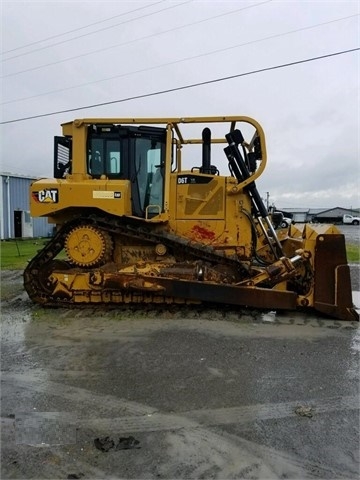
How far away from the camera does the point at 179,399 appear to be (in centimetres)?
369

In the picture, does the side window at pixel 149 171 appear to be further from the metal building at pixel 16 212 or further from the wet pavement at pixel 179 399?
the metal building at pixel 16 212

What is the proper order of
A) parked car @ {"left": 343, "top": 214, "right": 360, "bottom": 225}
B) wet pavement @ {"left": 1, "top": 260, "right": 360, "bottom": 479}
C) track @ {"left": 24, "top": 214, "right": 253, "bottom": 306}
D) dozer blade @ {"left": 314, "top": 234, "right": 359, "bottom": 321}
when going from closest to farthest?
wet pavement @ {"left": 1, "top": 260, "right": 360, "bottom": 479} < dozer blade @ {"left": 314, "top": 234, "right": 359, "bottom": 321} < track @ {"left": 24, "top": 214, "right": 253, "bottom": 306} < parked car @ {"left": 343, "top": 214, "right": 360, "bottom": 225}

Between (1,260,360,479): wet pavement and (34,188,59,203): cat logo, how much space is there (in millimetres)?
1984

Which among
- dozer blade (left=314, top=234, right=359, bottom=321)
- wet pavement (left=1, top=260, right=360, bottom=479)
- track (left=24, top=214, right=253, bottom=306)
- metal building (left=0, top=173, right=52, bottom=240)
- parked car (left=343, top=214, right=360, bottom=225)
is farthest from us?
parked car (left=343, top=214, right=360, bottom=225)

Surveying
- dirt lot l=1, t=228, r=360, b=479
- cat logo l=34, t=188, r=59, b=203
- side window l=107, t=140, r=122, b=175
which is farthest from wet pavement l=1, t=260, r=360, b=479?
side window l=107, t=140, r=122, b=175

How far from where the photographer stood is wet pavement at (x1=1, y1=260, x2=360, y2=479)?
278cm

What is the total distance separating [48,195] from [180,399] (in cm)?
450

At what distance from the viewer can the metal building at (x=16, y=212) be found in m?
24.6

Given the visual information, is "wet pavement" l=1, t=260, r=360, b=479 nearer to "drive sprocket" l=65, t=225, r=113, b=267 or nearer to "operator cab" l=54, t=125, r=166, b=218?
"drive sprocket" l=65, t=225, r=113, b=267

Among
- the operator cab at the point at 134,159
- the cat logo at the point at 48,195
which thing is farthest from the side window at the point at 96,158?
the cat logo at the point at 48,195

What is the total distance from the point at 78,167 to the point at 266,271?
3.55 metres

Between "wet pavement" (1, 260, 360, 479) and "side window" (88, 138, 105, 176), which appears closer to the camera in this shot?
"wet pavement" (1, 260, 360, 479)

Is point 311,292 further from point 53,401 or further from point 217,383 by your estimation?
point 53,401

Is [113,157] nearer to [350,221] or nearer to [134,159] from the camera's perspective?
[134,159]
